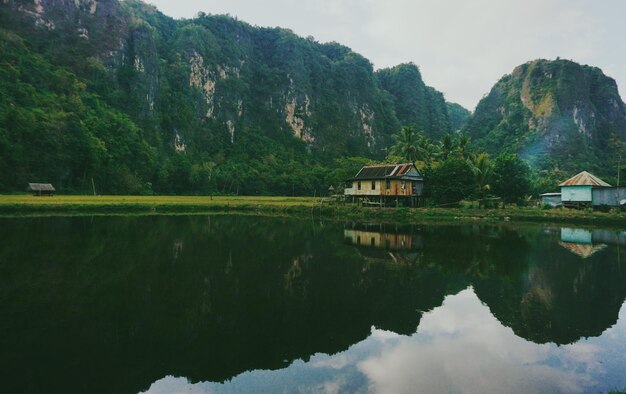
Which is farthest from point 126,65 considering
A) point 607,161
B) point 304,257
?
point 607,161

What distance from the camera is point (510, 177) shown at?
1699 inches

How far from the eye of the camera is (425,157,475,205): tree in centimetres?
4284

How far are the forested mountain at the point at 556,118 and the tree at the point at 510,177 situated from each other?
56.2 m

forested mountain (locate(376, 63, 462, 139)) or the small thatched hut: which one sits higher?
forested mountain (locate(376, 63, 462, 139))

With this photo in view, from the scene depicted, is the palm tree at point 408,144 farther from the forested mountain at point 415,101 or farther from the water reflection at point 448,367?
the forested mountain at point 415,101

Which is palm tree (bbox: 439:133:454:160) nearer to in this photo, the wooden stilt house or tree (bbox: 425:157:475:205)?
the wooden stilt house

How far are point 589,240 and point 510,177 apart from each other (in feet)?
66.3

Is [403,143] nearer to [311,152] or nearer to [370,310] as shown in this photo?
[370,310]

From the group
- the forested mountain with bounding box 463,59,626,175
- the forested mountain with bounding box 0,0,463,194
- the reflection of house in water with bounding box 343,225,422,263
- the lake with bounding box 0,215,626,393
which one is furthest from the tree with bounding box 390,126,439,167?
the forested mountain with bounding box 463,59,626,175

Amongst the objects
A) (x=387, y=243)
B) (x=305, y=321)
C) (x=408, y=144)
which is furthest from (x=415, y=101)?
(x=305, y=321)

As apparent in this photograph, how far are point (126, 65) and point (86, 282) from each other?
364 feet

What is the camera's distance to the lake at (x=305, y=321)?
22.4 feet

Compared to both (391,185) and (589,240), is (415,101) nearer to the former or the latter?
(391,185)

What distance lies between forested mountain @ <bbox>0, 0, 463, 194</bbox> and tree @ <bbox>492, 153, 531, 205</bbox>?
4043 cm
